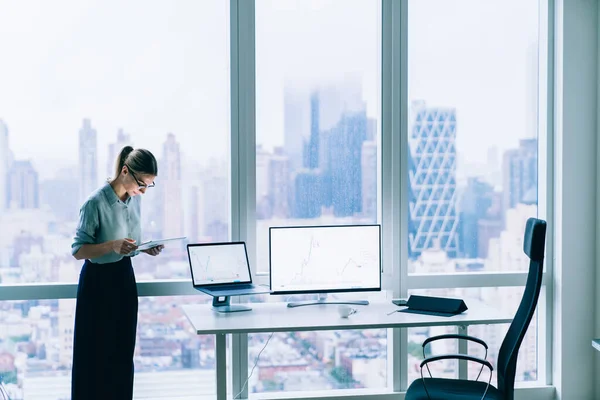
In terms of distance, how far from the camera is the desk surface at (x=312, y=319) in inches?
132

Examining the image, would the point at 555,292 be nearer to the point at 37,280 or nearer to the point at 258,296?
the point at 258,296

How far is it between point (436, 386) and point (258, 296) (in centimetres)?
123

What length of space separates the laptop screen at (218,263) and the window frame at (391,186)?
21 cm

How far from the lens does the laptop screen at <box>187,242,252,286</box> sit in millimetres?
3736

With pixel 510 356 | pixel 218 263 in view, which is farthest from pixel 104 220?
pixel 510 356

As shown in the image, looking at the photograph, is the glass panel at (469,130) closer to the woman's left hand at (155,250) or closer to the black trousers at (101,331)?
the woman's left hand at (155,250)

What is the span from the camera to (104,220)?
3.46m

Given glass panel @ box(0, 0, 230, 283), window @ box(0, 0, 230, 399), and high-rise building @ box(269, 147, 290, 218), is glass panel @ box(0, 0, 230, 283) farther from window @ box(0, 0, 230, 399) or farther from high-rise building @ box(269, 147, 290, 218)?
high-rise building @ box(269, 147, 290, 218)

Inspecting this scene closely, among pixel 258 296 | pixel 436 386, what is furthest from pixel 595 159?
pixel 258 296

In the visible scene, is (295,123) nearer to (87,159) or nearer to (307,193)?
(307,193)

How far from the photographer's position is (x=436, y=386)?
10.7ft

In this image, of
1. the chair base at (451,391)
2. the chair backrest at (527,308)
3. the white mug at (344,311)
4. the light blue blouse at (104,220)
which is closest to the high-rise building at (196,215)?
the light blue blouse at (104,220)

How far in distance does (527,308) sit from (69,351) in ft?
8.15

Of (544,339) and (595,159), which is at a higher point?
(595,159)
